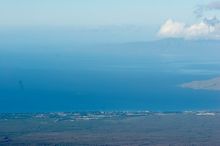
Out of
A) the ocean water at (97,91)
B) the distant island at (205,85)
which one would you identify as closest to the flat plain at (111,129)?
the ocean water at (97,91)

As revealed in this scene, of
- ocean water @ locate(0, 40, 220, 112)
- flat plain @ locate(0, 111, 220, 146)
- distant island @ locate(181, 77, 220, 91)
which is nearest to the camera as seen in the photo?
flat plain @ locate(0, 111, 220, 146)

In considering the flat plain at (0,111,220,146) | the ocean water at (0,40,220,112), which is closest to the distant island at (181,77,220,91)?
the ocean water at (0,40,220,112)

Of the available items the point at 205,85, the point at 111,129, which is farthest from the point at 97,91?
the point at 111,129

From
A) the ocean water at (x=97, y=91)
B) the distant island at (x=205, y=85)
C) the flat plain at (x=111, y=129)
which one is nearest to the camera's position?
the flat plain at (x=111, y=129)

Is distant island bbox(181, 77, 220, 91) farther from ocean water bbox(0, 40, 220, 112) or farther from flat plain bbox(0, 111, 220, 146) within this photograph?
flat plain bbox(0, 111, 220, 146)

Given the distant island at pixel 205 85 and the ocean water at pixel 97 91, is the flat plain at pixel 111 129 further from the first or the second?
the distant island at pixel 205 85

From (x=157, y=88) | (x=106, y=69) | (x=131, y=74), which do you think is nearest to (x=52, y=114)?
(x=157, y=88)

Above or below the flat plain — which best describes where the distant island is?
above

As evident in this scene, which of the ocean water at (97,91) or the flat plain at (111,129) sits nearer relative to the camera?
the flat plain at (111,129)

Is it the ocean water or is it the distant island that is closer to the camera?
the ocean water

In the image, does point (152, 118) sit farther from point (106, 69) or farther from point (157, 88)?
point (106, 69)

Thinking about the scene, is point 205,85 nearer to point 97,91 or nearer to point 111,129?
point 97,91
